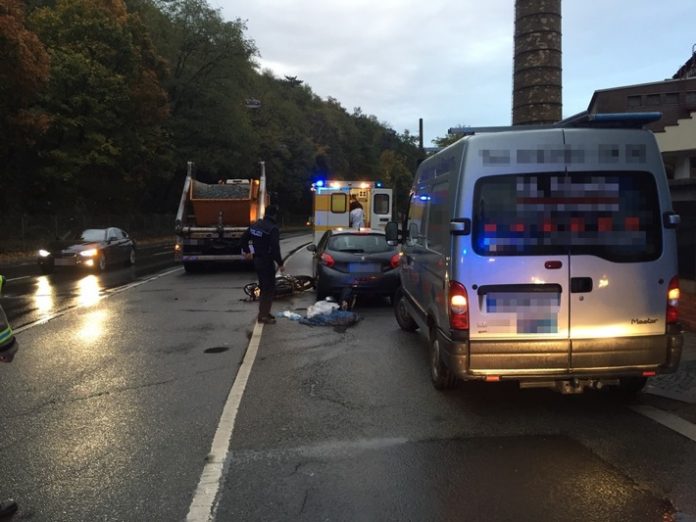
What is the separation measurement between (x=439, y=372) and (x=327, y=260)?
5.41 m

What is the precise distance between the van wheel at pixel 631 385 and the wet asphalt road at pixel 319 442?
15 cm

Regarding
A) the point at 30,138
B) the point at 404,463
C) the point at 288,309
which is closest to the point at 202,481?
the point at 404,463

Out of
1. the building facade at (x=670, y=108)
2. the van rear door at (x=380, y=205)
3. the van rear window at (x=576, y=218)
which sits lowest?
the van rear window at (x=576, y=218)

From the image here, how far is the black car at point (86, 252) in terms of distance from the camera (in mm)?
18344

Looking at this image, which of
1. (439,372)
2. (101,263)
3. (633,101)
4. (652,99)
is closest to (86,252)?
(101,263)

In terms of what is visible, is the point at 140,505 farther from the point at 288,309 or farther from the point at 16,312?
the point at 16,312

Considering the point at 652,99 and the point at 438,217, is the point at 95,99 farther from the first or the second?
the point at 438,217

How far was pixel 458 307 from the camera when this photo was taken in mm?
5062

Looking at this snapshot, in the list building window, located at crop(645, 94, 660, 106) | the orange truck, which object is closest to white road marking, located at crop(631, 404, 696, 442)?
the orange truck

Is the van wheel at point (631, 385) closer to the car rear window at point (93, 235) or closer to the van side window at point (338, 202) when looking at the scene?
the van side window at point (338, 202)

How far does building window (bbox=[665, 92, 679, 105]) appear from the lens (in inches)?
985

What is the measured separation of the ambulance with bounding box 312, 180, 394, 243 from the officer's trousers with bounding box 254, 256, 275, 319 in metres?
11.9

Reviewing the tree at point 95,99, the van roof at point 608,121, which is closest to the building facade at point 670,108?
the van roof at point 608,121

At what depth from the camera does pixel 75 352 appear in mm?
7914
